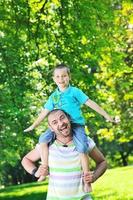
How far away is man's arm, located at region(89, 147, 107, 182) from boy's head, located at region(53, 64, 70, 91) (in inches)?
38.1

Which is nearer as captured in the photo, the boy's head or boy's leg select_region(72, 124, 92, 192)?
boy's leg select_region(72, 124, 92, 192)

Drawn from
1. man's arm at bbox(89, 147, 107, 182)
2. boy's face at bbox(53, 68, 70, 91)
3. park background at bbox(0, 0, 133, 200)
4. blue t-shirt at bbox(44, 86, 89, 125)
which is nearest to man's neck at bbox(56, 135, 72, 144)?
man's arm at bbox(89, 147, 107, 182)

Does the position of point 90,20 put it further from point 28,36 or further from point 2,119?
point 2,119

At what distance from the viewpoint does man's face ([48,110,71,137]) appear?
15.9ft

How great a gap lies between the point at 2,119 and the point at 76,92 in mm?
14114

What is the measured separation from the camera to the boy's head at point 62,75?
5.77 m

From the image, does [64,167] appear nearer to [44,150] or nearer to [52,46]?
[44,150]

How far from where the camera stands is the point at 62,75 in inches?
228

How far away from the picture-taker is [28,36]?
16094mm

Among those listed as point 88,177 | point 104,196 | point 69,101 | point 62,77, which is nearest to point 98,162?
point 88,177

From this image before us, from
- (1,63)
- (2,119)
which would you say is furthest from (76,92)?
(2,119)

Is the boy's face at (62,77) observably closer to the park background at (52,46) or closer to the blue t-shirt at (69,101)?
the blue t-shirt at (69,101)

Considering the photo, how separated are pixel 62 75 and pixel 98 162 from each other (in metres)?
1.05

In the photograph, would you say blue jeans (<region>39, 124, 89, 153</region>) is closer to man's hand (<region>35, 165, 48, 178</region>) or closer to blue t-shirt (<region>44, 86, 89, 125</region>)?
man's hand (<region>35, 165, 48, 178</region>)
